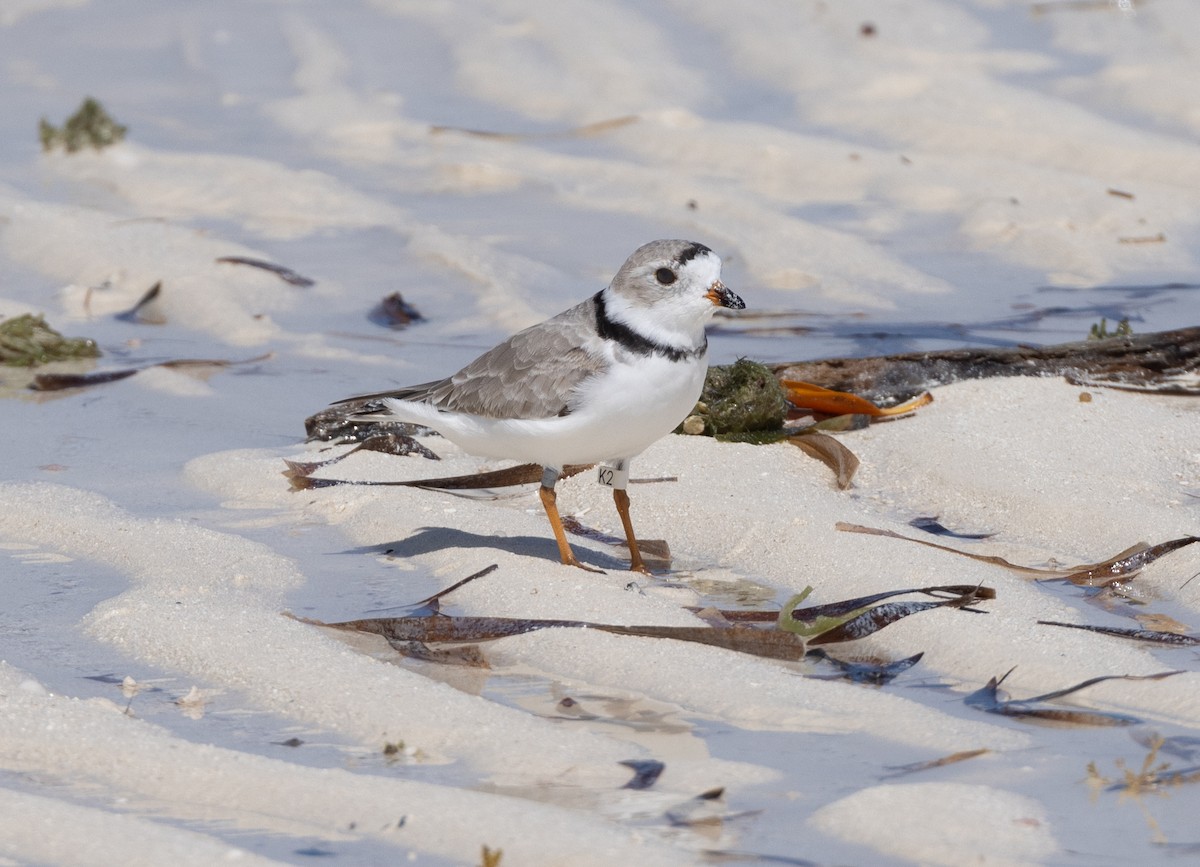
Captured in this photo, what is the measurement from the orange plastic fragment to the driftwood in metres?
0.11

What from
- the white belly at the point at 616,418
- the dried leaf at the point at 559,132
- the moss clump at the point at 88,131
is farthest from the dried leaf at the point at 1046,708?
the moss clump at the point at 88,131

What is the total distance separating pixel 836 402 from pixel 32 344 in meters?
3.46

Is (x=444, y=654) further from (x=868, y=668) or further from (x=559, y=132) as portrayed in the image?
(x=559, y=132)

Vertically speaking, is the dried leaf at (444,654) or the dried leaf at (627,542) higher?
the dried leaf at (627,542)

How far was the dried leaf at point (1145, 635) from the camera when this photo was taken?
12.9ft

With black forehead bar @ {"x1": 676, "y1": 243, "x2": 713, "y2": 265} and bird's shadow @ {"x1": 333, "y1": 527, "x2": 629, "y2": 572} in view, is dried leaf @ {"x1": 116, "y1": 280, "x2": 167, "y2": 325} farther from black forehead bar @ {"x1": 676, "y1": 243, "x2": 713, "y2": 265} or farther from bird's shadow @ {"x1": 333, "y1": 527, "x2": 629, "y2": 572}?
black forehead bar @ {"x1": 676, "y1": 243, "x2": 713, "y2": 265}

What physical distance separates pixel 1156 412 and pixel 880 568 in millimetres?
1872

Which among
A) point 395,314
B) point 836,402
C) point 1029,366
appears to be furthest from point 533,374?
point 395,314

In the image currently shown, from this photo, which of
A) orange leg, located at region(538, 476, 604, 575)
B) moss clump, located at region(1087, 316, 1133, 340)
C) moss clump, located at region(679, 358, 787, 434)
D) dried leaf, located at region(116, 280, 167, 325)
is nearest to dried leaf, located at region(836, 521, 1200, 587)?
orange leg, located at region(538, 476, 604, 575)

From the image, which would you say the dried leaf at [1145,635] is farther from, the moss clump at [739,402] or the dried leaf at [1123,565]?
the moss clump at [739,402]

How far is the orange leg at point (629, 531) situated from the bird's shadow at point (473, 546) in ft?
0.29

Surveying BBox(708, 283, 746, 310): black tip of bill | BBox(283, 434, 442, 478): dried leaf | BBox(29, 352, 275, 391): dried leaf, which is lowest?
BBox(283, 434, 442, 478): dried leaf

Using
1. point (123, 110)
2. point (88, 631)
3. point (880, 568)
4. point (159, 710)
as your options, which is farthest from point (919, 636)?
point (123, 110)

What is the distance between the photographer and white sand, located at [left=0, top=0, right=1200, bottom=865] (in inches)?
125
